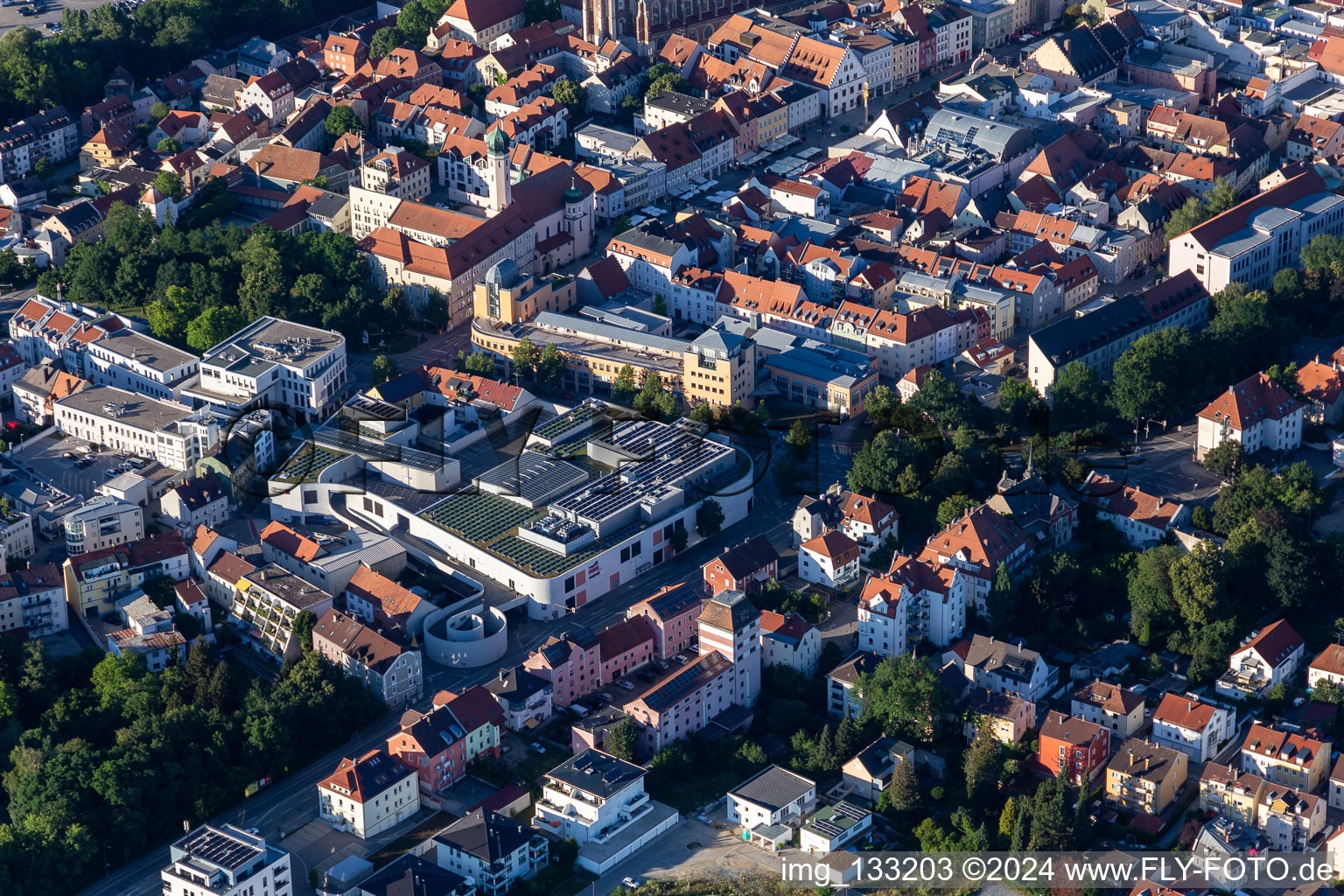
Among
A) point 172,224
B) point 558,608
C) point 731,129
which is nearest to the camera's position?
point 558,608

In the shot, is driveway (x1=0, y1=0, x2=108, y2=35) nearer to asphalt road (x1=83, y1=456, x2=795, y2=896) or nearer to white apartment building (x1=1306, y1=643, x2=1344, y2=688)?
asphalt road (x1=83, y1=456, x2=795, y2=896)

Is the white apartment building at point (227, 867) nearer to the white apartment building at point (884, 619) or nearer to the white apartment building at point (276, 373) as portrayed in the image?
the white apartment building at point (884, 619)

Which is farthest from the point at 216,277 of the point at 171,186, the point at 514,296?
the point at 514,296

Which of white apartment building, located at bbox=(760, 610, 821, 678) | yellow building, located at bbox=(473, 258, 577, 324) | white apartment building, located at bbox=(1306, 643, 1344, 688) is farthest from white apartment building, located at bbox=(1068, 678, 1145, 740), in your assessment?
yellow building, located at bbox=(473, 258, 577, 324)

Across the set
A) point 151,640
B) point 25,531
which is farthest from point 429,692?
point 25,531

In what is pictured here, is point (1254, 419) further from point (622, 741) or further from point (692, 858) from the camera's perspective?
point (692, 858)

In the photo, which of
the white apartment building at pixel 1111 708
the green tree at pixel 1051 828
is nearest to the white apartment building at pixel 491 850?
the green tree at pixel 1051 828

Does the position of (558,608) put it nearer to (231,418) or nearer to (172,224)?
(231,418)
